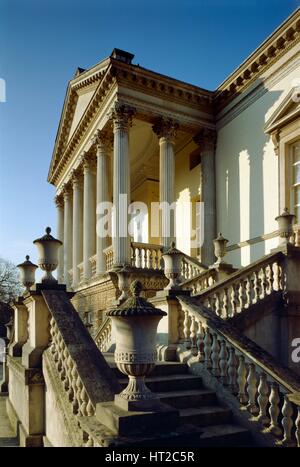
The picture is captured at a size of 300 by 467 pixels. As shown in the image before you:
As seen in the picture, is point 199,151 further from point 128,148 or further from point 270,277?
point 270,277

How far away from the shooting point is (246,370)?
6.27 metres

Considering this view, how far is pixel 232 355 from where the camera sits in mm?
6383

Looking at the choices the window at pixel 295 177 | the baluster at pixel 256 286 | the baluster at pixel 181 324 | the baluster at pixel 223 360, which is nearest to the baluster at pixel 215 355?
the baluster at pixel 223 360

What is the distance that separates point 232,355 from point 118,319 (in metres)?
2.74

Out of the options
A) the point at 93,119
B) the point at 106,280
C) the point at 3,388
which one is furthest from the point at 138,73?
the point at 3,388

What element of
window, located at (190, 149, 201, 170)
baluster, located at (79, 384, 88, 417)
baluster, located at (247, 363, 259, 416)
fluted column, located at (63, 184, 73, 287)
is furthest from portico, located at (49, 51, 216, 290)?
baluster, located at (79, 384, 88, 417)

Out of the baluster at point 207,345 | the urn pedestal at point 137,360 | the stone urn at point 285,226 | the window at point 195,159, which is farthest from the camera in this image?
the window at point 195,159

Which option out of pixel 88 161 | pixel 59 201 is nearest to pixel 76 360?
pixel 88 161

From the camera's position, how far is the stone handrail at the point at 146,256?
15.6m

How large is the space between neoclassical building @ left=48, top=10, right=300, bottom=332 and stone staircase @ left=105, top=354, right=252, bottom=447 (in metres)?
6.82

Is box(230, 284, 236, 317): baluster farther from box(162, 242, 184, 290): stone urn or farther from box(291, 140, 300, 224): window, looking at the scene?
box(291, 140, 300, 224): window

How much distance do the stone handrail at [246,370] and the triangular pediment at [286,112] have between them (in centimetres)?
786

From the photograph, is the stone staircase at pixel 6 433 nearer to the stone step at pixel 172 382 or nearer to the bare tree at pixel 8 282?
the stone step at pixel 172 382
